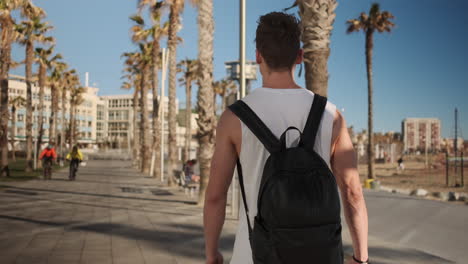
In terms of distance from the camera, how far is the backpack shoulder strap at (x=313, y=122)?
1.67 m

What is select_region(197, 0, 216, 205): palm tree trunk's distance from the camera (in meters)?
12.9

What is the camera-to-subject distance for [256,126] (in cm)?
167

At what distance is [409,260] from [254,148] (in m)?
5.97

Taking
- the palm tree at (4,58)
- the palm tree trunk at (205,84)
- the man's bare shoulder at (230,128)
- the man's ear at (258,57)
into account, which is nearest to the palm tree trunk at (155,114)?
the palm tree at (4,58)

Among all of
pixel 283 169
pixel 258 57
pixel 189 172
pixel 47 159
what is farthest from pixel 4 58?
pixel 283 169

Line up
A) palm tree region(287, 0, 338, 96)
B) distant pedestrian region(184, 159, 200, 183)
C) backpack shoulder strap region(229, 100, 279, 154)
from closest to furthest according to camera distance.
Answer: backpack shoulder strap region(229, 100, 279, 154) < palm tree region(287, 0, 338, 96) < distant pedestrian region(184, 159, 200, 183)

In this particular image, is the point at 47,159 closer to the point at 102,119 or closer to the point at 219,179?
the point at 219,179

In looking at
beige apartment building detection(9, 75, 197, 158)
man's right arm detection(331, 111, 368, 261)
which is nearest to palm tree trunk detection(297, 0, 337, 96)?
man's right arm detection(331, 111, 368, 261)

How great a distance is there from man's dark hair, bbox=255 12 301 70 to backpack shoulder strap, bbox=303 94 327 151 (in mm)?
194

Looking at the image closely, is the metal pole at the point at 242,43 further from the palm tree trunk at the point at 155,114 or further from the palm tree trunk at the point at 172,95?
the palm tree trunk at the point at 155,114

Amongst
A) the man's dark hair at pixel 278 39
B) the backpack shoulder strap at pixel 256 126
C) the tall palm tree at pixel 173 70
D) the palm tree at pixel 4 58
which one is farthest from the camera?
the palm tree at pixel 4 58

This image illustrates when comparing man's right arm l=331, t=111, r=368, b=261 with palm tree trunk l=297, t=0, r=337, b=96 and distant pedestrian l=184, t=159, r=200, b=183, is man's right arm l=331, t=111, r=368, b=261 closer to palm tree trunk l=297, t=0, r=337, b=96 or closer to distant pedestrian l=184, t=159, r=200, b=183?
palm tree trunk l=297, t=0, r=337, b=96

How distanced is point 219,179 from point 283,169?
0.29m

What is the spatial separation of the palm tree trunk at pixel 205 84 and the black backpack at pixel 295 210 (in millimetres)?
11249
